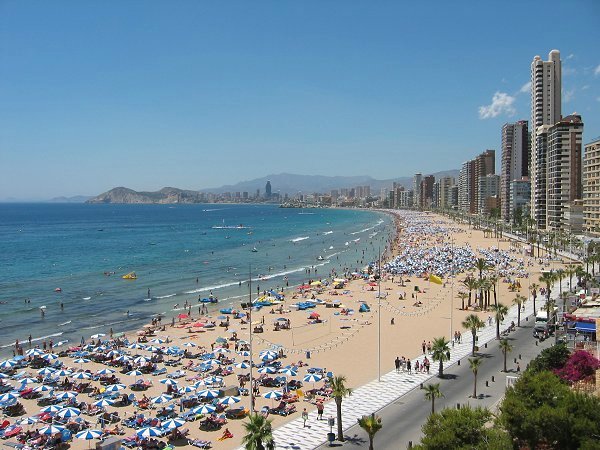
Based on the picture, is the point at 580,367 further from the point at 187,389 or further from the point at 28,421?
the point at 28,421

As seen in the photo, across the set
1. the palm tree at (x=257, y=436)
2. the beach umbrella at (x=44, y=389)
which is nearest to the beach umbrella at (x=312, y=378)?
the palm tree at (x=257, y=436)

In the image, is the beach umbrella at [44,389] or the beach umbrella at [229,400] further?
the beach umbrella at [44,389]

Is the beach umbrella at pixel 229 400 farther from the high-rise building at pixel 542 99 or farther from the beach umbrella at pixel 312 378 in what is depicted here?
the high-rise building at pixel 542 99

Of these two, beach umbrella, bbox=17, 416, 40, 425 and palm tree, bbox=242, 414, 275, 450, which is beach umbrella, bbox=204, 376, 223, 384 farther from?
palm tree, bbox=242, 414, 275, 450

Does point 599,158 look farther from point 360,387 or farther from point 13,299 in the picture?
point 13,299

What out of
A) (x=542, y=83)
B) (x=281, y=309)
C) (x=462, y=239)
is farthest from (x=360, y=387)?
(x=542, y=83)

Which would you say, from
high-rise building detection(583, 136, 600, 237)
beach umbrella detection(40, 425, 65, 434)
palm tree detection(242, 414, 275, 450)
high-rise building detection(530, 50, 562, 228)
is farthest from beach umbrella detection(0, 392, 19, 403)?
high-rise building detection(530, 50, 562, 228)

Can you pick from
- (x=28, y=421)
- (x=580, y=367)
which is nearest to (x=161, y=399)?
(x=28, y=421)
